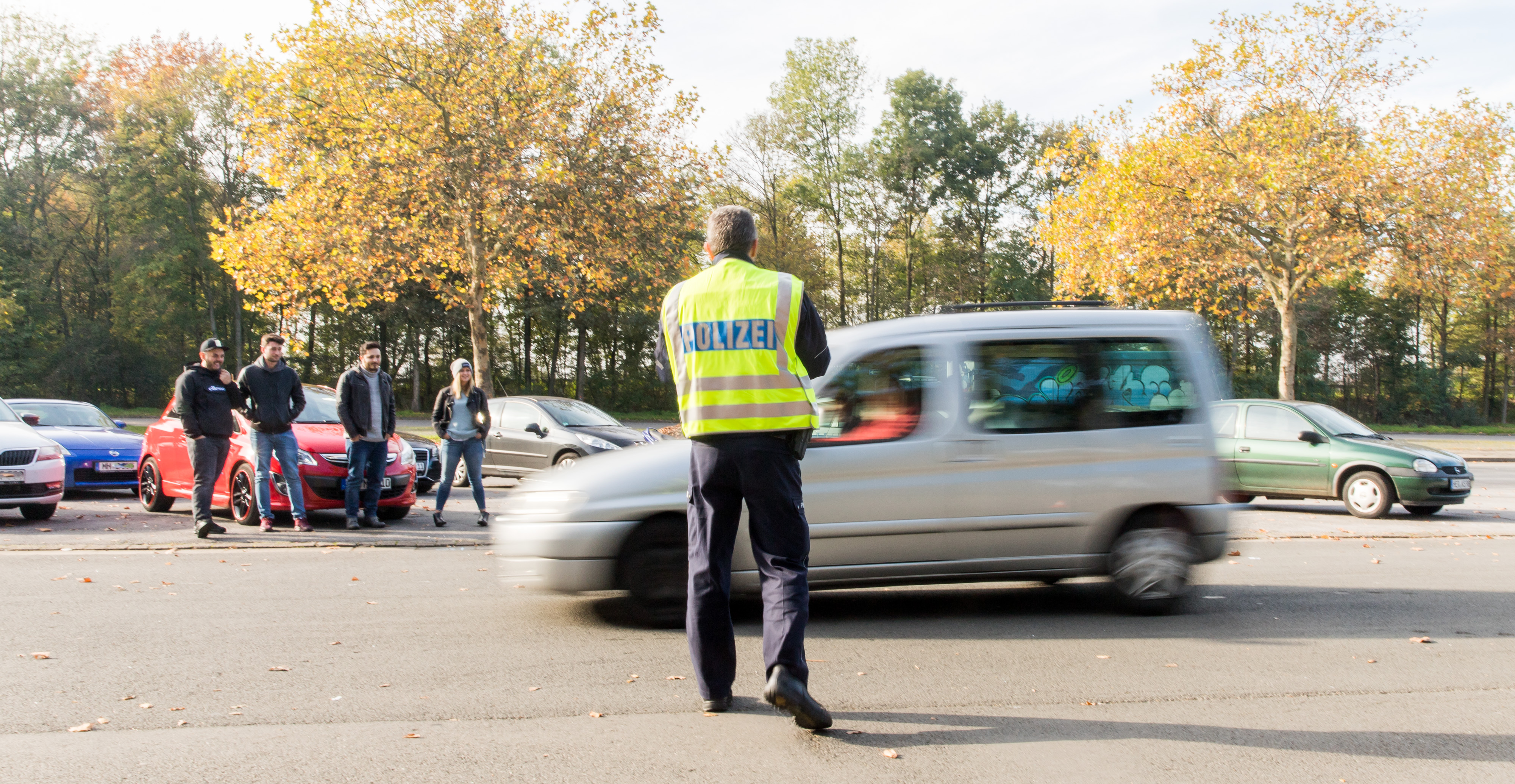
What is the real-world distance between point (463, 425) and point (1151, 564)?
7.33 m

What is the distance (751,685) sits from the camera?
4.60m

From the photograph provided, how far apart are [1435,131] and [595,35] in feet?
64.9

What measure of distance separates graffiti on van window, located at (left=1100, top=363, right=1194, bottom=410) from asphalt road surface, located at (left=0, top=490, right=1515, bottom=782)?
1.27 meters

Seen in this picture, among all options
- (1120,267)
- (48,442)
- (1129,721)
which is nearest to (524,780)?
(1129,721)

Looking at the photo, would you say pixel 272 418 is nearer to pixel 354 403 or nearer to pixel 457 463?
pixel 354 403

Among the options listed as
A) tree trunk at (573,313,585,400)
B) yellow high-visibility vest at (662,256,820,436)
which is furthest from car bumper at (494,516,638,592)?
tree trunk at (573,313,585,400)

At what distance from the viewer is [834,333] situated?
6.13 metres

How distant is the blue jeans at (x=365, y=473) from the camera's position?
10.5 meters

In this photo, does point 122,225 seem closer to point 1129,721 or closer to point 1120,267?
point 1120,267

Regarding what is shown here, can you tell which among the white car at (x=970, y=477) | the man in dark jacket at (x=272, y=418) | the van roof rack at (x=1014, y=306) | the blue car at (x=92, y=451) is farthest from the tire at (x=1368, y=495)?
the blue car at (x=92, y=451)

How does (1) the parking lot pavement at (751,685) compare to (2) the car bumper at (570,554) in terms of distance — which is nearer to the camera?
(1) the parking lot pavement at (751,685)

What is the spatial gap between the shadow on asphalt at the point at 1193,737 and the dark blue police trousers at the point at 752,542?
471 mm

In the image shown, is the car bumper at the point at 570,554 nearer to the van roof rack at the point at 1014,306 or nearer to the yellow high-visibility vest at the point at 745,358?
the yellow high-visibility vest at the point at 745,358

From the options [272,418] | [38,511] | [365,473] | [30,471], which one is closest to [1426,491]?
[365,473]
